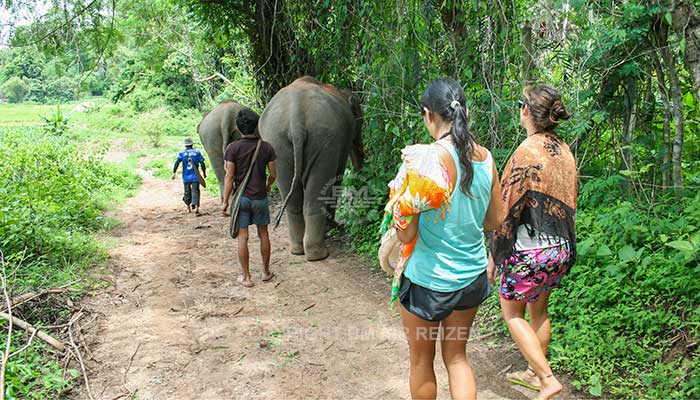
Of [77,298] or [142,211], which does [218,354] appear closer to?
→ [77,298]

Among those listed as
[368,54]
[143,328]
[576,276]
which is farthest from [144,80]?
[576,276]

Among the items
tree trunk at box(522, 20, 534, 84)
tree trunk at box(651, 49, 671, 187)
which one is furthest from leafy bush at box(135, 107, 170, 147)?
tree trunk at box(651, 49, 671, 187)

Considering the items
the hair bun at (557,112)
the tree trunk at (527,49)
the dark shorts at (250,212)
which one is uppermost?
the tree trunk at (527,49)

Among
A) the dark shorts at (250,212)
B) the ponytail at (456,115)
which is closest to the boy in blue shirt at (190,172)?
the dark shorts at (250,212)

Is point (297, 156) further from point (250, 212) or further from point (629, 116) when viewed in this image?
point (629, 116)

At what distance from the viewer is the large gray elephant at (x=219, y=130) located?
7230 millimetres

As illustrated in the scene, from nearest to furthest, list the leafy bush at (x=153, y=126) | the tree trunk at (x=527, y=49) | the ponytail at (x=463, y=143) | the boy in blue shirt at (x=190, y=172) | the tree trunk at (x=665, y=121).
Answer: the ponytail at (x=463, y=143)
the tree trunk at (x=665, y=121)
the tree trunk at (x=527, y=49)
the boy in blue shirt at (x=190, y=172)
the leafy bush at (x=153, y=126)

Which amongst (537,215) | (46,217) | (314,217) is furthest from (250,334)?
(46,217)

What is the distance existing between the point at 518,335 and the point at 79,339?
116 inches

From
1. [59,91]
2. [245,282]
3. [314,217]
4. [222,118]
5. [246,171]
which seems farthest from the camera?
[59,91]

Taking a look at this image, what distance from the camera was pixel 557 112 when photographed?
9.12 ft

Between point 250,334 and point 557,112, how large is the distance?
2632mm

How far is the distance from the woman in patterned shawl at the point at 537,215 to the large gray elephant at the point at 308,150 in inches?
117

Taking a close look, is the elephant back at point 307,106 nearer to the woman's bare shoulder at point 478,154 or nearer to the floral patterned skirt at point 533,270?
the floral patterned skirt at point 533,270
